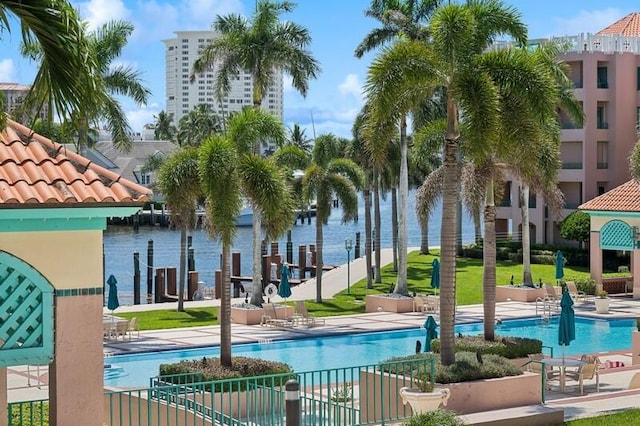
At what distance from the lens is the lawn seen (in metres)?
35.7

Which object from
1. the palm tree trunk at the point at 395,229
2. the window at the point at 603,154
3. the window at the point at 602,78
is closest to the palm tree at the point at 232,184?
the palm tree trunk at the point at 395,229

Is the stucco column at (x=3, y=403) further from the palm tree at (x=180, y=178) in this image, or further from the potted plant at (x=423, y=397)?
the palm tree at (x=180, y=178)

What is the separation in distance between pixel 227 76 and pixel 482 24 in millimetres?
18318

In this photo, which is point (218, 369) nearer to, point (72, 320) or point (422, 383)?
point (422, 383)

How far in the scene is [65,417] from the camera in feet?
38.3

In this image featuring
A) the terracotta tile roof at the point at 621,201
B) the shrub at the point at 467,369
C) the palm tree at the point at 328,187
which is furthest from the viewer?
the palm tree at the point at 328,187

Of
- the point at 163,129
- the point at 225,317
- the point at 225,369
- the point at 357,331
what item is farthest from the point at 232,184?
the point at 163,129

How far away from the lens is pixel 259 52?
121 ft

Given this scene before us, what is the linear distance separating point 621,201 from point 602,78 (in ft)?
73.6

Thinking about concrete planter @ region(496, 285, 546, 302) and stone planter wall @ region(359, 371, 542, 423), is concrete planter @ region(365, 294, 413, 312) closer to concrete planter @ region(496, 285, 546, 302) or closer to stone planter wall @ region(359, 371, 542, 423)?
concrete planter @ region(496, 285, 546, 302)

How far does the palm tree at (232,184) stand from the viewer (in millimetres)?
21094

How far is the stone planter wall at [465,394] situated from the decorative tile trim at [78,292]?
6039 millimetres

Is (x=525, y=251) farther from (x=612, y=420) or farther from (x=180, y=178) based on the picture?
(x=612, y=420)

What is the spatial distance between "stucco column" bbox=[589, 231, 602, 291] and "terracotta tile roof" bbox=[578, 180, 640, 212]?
3.82 ft
